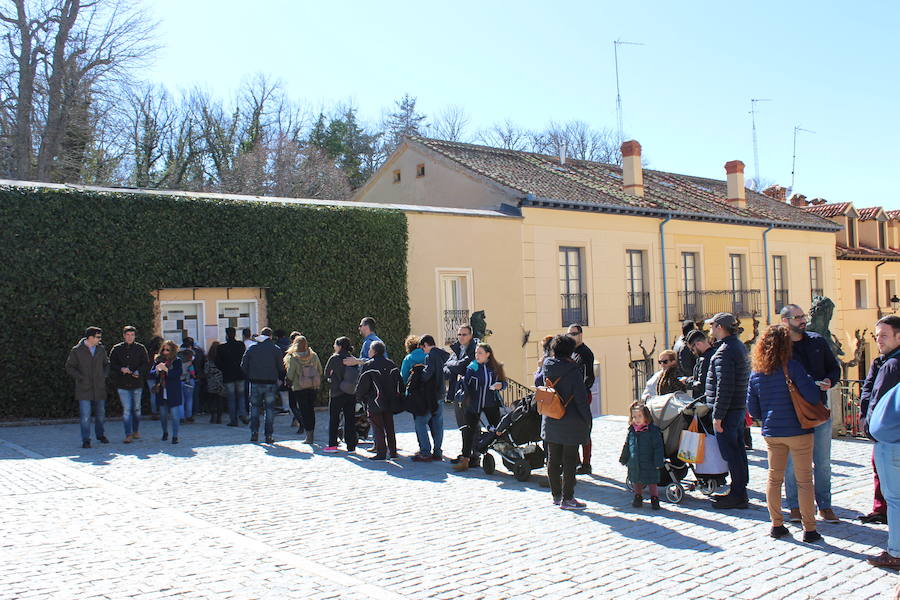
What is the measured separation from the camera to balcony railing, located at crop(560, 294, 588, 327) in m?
23.4

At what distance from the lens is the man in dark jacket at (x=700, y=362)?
852cm

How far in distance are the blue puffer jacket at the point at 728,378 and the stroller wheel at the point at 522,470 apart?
7.88 feet

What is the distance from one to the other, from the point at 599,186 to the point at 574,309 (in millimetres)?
4920

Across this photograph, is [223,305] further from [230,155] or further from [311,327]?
[230,155]

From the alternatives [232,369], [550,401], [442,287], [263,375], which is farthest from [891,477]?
[442,287]

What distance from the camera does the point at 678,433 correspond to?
26.6 ft

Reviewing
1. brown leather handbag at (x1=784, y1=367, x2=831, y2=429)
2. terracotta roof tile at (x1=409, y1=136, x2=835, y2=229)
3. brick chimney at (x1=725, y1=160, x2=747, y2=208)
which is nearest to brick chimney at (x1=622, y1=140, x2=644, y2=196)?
terracotta roof tile at (x1=409, y1=136, x2=835, y2=229)

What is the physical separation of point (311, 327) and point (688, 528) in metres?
12.2

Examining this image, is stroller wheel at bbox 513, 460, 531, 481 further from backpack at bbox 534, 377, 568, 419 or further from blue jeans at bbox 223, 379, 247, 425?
blue jeans at bbox 223, 379, 247, 425

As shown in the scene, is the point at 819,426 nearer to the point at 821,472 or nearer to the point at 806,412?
the point at 821,472

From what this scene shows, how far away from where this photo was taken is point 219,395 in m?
14.9

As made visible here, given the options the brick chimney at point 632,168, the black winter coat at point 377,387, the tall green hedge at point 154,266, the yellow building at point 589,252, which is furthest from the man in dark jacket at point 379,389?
the brick chimney at point 632,168

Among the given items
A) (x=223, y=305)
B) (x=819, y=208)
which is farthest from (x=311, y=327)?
(x=819, y=208)

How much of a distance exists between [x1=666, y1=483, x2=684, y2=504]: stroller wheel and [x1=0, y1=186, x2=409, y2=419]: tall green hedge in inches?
441
